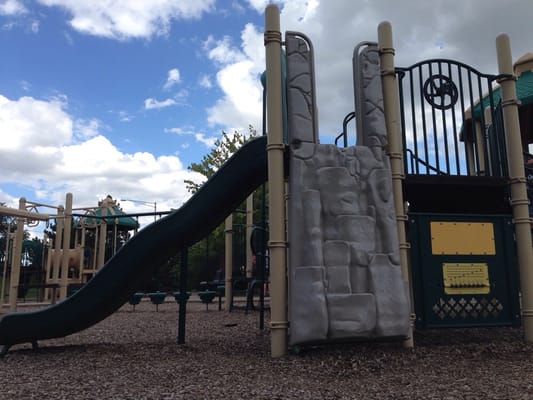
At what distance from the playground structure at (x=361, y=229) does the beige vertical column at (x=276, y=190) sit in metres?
0.01

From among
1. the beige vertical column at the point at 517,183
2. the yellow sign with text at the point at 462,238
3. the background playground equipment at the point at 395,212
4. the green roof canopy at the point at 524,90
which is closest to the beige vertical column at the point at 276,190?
the background playground equipment at the point at 395,212

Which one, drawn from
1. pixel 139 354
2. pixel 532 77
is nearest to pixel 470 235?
pixel 139 354

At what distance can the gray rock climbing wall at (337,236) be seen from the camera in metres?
4.21

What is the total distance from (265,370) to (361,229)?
5.28 feet

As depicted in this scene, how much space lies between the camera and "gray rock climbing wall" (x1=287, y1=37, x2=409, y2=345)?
13.8 feet

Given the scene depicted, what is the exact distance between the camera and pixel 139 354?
4.77 m

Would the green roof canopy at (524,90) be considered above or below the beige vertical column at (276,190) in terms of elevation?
above

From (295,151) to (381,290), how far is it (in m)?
1.57

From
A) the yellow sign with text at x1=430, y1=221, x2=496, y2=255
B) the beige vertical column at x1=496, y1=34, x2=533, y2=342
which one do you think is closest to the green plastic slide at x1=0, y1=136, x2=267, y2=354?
the yellow sign with text at x1=430, y1=221, x2=496, y2=255

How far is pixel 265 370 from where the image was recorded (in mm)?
3828

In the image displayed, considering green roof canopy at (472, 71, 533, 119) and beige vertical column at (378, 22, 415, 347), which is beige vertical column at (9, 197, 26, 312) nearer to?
beige vertical column at (378, 22, 415, 347)

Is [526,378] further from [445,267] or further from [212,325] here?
[212,325]

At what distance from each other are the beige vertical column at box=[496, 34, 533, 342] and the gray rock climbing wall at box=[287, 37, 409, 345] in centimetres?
158

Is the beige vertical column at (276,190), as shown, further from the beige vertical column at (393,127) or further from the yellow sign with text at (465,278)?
the yellow sign with text at (465,278)
